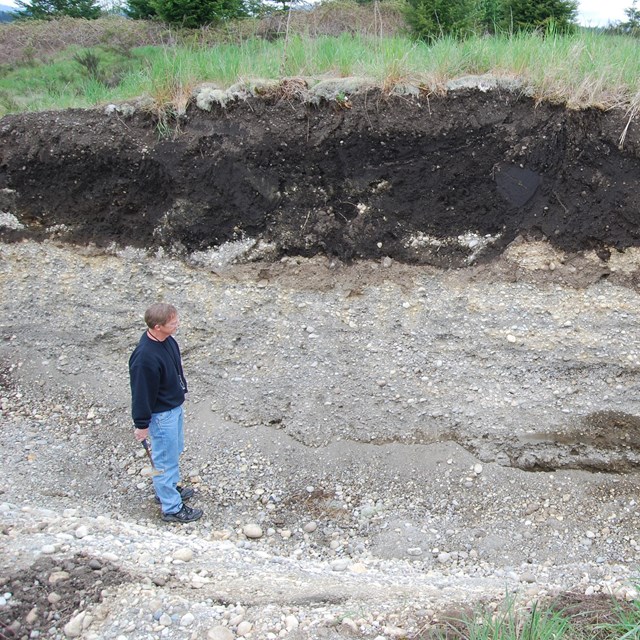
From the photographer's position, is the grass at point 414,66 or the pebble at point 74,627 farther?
the grass at point 414,66

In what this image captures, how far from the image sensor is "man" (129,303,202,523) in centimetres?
385

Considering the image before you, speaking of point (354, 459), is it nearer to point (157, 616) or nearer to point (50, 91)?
point (157, 616)

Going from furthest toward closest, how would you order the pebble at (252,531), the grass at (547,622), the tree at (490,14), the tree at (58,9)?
1. the tree at (58,9)
2. the tree at (490,14)
3. the pebble at (252,531)
4. the grass at (547,622)

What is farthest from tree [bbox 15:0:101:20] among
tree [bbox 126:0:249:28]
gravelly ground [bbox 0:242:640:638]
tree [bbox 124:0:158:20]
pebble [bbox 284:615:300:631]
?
pebble [bbox 284:615:300:631]

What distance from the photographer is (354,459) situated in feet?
16.6

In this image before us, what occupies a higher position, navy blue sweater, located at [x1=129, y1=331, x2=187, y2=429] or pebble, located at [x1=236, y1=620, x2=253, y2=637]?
navy blue sweater, located at [x1=129, y1=331, x2=187, y2=429]

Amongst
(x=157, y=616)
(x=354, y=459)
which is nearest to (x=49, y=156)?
(x=354, y=459)

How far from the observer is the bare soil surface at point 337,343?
448 centimetres

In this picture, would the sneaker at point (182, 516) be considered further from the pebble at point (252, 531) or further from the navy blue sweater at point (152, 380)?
the navy blue sweater at point (152, 380)

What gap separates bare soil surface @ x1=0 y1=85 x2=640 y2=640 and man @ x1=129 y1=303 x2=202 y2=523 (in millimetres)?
300

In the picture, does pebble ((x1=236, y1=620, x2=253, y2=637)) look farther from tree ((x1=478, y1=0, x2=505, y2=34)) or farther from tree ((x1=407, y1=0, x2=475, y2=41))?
tree ((x1=478, y1=0, x2=505, y2=34))

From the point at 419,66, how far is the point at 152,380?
3.98m

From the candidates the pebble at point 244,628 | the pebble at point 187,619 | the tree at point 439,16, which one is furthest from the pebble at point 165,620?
the tree at point 439,16

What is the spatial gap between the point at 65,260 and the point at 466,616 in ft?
16.8
